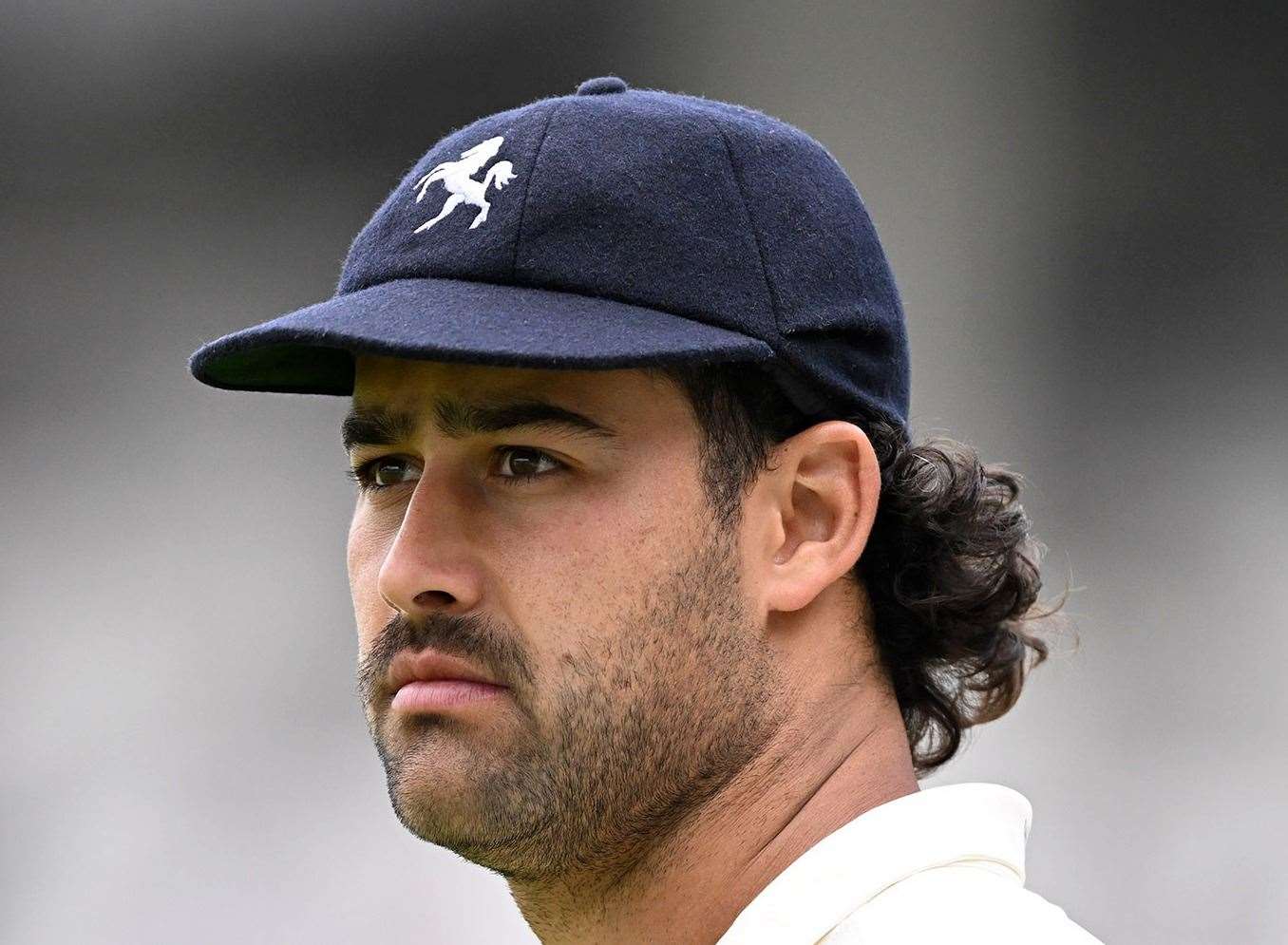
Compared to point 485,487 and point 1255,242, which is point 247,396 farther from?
point 485,487

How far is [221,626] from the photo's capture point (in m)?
4.46

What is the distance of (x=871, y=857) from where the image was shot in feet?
4.15

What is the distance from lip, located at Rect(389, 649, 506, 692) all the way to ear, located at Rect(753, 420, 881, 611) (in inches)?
10.2

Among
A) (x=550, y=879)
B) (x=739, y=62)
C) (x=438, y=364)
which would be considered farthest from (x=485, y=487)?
(x=739, y=62)

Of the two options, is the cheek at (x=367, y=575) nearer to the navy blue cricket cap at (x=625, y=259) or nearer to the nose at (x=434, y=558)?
the nose at (x=434, y=558)

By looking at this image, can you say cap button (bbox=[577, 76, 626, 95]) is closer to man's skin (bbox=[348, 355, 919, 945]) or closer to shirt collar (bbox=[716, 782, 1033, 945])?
man's skin (bbox=[348, 355, 919, 945])

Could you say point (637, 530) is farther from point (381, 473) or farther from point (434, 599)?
point (381, 473)

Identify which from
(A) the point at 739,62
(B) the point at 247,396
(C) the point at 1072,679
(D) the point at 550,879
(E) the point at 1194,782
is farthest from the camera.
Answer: (B) the point at 247,396

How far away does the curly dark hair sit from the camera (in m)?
1.41

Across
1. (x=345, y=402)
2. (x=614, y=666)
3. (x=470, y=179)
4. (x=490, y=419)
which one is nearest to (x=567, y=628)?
(x=614, y=666)

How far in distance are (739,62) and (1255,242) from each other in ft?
4.61

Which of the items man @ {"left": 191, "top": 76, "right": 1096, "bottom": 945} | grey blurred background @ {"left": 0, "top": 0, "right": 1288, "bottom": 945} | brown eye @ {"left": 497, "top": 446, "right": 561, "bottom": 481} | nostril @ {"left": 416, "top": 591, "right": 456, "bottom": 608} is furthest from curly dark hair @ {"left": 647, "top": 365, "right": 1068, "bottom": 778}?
grey blurred background @ {"left": 0, "top": 0, "right": 1288, "bottom": 945}

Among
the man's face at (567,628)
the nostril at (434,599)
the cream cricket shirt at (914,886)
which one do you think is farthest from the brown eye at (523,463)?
the cream cricket shirt at (914,886)

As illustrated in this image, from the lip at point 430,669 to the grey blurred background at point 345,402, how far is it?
8.71ft
